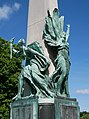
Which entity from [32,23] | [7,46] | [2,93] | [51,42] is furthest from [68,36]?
[7,46]

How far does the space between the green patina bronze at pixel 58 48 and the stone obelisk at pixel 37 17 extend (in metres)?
0.28

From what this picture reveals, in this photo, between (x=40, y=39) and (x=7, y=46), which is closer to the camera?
(x=40, y=39)

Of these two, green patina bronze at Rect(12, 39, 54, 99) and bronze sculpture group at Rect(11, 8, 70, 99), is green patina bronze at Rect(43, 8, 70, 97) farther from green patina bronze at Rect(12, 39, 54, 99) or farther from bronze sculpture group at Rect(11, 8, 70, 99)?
green patina bronze at Rect(12, 39, 54, 99)

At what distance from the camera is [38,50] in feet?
34.3

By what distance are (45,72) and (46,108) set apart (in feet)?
4.60

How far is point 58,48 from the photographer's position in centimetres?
1036

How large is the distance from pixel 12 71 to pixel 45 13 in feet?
50.0

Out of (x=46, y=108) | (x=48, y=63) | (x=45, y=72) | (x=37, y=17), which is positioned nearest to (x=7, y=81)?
(x=37, y=17)

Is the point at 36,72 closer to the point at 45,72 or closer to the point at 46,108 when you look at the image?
the point at 45,72

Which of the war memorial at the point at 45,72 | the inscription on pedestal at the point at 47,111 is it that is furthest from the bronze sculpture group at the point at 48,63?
the inscription on pedestal at the point at 47,111

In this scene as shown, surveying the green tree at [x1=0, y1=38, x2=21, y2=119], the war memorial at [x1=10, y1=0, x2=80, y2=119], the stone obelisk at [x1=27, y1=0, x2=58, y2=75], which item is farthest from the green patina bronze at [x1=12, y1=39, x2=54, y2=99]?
the green tree at [x1=0, y1=38, x2=21, y2=119]

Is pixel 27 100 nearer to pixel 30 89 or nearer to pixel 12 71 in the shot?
pixel 30 89

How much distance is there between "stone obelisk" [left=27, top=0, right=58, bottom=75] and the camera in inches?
432

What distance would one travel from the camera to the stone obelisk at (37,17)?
1098 centimetres
